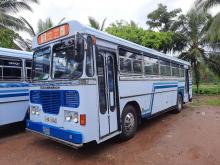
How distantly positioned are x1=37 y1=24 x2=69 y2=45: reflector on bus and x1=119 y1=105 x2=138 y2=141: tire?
2.62 metres

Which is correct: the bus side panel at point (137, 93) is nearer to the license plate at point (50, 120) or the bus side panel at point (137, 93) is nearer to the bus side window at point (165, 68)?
the bus side window at point (165, 68)

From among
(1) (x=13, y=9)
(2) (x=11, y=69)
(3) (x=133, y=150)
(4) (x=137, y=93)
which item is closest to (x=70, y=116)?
(3) (x=133, y=150)

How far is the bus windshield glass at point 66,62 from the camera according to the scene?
4887mm

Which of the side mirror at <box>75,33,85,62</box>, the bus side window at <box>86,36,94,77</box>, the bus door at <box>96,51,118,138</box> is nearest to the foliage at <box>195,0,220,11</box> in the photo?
the bus door at <box>96,51,118,138</box>

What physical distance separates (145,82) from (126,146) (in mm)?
2246

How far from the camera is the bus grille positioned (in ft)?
15.9

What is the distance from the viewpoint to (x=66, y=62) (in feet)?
16.8

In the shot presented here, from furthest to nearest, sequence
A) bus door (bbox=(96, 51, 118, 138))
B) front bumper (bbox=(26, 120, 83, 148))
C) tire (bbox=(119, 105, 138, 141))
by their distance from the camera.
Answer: tire (bbox=(119, 105, 138, 141))
bus door (bbox=(96, 51, 118, 138))
front bumper (bbox=(26, 120, 83, 148))

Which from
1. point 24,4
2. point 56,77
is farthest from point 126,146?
point 24,4

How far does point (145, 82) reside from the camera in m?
7.34

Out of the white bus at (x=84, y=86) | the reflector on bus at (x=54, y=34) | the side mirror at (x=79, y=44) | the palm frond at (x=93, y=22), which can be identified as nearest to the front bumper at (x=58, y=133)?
the white bus at (x=84, y=86)

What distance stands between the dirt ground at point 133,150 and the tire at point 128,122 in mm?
214

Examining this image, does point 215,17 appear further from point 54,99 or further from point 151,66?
point 54,99

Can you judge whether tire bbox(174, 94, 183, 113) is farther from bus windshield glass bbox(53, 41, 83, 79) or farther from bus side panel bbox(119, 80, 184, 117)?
bus windshield glass bbox(53, 41, 83, 79)
